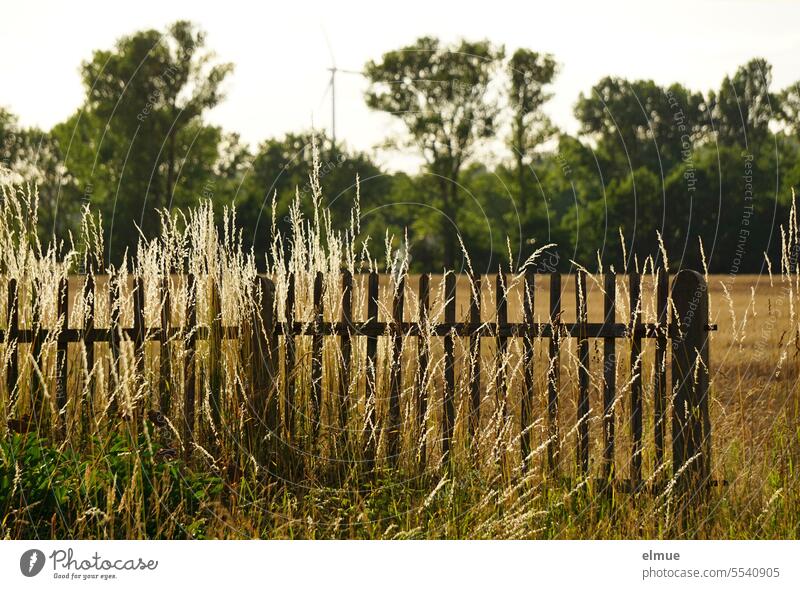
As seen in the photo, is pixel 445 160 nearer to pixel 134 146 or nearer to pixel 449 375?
pixel 134 146

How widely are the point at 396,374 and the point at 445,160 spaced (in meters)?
18.2

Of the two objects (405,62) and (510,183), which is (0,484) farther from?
(510,183)

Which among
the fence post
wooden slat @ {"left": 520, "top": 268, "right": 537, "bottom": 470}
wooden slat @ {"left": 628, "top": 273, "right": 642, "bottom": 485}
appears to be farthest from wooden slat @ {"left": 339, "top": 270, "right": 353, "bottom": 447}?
the fence post

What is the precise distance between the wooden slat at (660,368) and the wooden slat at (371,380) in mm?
1544

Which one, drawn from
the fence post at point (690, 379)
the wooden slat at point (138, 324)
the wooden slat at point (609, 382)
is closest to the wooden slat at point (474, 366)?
the wooden slat at point (609, 382)

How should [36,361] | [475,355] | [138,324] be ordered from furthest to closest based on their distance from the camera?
[36,361]
[138,324]
[475,355]

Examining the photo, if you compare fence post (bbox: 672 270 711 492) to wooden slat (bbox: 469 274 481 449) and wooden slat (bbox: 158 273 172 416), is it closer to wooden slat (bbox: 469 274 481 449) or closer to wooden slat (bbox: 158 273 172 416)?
wooden slat (bbox: 469 274 481 449)

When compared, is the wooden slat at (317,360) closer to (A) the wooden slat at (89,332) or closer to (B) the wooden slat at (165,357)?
(B) the wooden slat at (165,357)

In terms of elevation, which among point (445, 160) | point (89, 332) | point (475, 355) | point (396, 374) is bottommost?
point (396, 374)

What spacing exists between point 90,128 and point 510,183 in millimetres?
12160

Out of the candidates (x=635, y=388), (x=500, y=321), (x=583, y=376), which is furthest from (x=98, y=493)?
(x=635, y=388)

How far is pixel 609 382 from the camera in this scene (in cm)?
450

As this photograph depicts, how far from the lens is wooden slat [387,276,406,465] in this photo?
15.0 feet

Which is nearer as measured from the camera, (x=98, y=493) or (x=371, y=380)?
(x=98, y=493)
